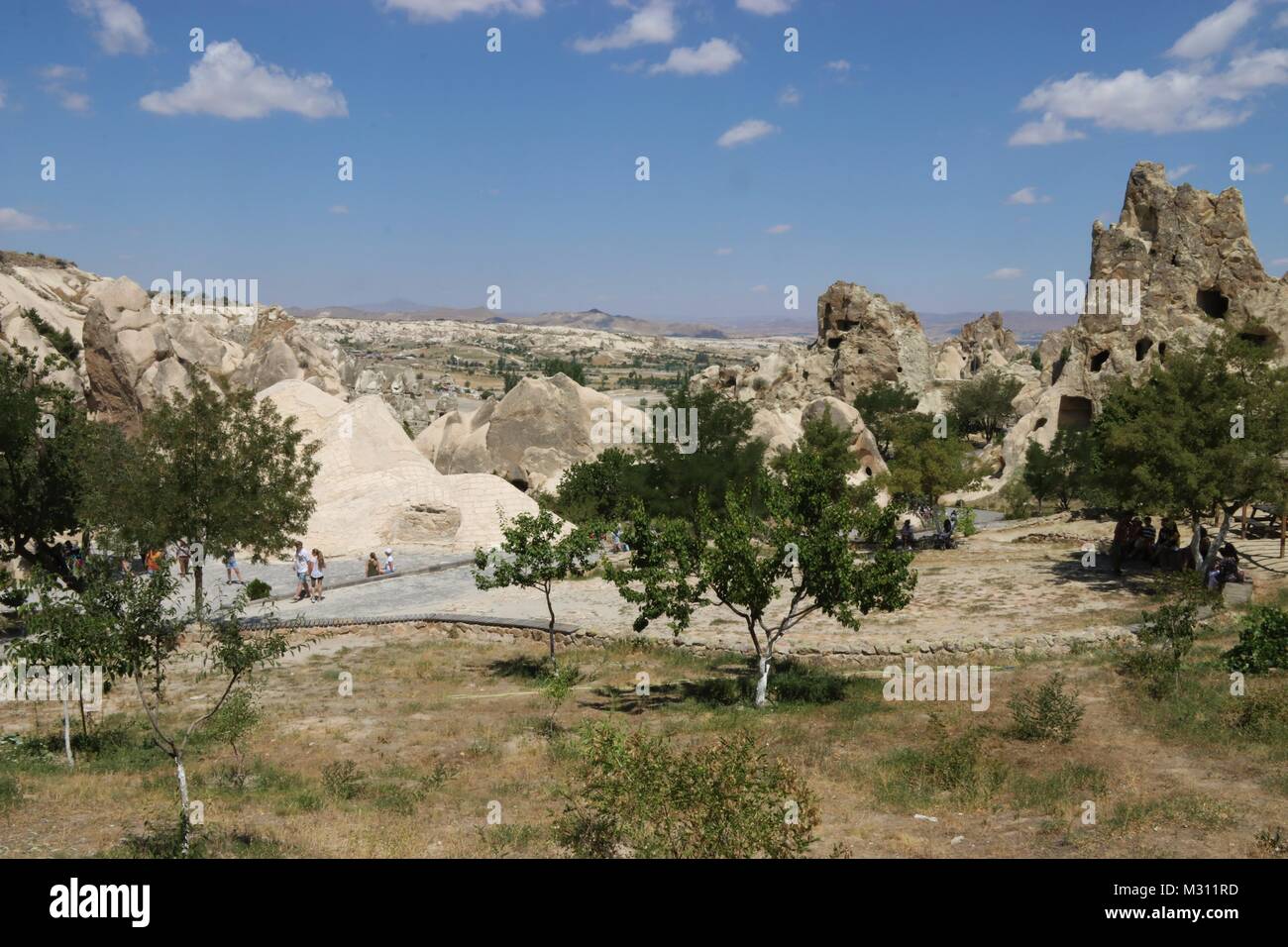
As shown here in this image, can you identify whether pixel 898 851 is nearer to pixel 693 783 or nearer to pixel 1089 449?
pixel 693 783

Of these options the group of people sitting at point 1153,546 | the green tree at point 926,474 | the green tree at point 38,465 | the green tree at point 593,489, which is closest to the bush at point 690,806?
the group of people sitting at point 1153,546

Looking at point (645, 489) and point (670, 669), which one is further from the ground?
point (645, 489)

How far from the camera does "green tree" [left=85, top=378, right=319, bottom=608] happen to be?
21.1 meters

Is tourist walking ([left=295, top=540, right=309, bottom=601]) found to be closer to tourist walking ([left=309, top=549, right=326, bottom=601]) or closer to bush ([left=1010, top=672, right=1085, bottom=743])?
tourist walking ([left=309, top=549, right=326, bottom=601])

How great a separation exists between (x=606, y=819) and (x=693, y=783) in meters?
1.42

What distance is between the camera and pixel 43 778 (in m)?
13.0

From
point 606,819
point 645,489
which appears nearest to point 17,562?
point 645,489

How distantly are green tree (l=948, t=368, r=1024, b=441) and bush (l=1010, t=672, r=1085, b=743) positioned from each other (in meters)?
65.8

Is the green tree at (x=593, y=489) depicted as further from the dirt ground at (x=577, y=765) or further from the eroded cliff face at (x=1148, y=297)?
the dirt ground at (x=577, y=765)

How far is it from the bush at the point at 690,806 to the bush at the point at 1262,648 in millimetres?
11210

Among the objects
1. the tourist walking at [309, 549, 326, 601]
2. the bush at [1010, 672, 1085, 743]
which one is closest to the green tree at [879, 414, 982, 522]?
the tourist walking at [309, 549, 326, 601]

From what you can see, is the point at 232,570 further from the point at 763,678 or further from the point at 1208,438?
the point at 1208,438

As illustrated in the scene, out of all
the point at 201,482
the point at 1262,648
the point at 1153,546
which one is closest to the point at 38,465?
the point at 201,482

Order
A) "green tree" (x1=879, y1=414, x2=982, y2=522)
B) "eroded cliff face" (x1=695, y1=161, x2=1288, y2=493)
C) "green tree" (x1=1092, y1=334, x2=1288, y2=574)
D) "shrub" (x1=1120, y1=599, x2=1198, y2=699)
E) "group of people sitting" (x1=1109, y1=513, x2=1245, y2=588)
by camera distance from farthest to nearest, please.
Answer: "eroded cliff face" (x1=695, y1=161, x2=1288, y2=493)
"green tree" (x1=879, y1=414, x2=982, y2=522)
"group of people sitting" (x1=1109, y1=513, x2=1245, y2=588)
"green tree" (x1=1092, y1=334, x2=1288, y2=574)
"shrub" (x1=1120, y1=599, x2=1198, y2=699)
